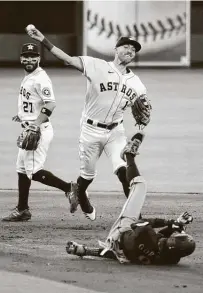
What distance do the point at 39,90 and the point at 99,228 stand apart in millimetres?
1631

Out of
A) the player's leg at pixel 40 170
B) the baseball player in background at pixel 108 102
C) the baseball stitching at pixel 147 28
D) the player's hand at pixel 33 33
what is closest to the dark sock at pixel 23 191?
the player's leg at pixel 40 170

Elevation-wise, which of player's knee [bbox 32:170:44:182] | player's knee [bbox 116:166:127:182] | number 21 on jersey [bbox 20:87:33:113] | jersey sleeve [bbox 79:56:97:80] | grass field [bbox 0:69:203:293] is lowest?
grass field [bbox 0:69:203:293]

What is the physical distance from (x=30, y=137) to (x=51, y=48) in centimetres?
120

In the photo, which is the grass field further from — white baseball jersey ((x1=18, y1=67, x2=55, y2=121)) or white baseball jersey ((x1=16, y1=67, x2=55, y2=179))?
white baseball jersey ((x1=18, y1=67, x2=55, y2=121))

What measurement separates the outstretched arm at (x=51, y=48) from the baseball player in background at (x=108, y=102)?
0.7 inches

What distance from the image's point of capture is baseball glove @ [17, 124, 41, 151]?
11164 mm

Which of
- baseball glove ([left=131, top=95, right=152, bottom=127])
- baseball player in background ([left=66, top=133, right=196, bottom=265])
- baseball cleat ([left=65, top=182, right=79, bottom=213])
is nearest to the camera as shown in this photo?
baseball player in background ([left=66, top=133, right=196, bottom=265])

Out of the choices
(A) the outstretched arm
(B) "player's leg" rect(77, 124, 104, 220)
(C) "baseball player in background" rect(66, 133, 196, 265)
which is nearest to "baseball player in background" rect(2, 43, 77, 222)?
(B) "player's leg" rect(77, 124, 104, 220)

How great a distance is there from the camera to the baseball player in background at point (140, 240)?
8781 mm

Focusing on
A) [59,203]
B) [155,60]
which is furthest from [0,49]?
[59,203]

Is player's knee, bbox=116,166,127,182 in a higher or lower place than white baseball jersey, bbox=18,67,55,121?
lower

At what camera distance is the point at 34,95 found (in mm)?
11539

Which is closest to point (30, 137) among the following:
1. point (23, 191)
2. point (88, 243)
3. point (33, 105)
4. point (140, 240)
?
point (33, 105)

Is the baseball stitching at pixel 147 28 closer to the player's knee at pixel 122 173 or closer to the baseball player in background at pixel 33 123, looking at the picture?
the baseball player in background at pixel 33 123
